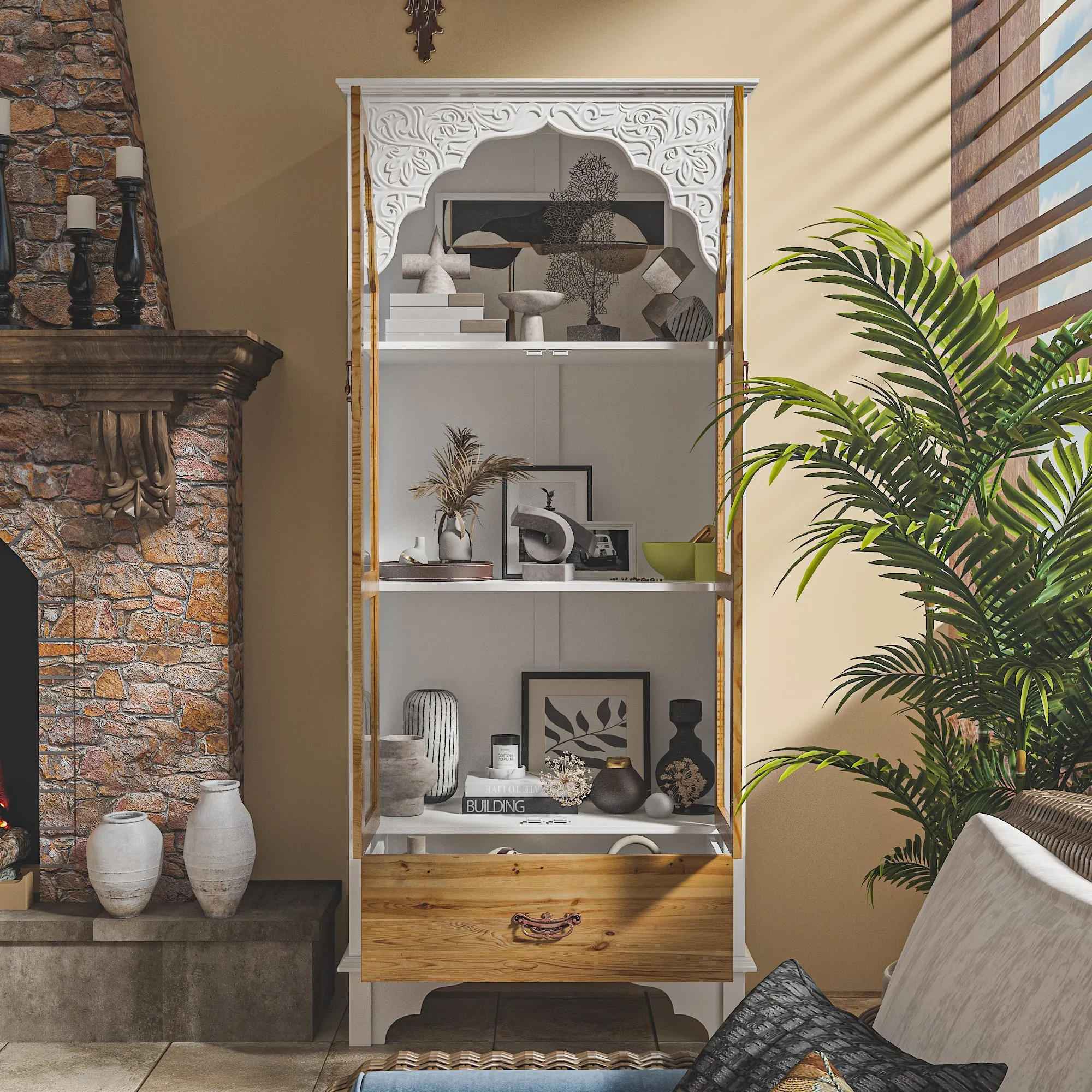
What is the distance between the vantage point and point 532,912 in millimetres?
2562

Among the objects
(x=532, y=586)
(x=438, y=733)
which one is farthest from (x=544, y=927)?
(x=532, y=586)

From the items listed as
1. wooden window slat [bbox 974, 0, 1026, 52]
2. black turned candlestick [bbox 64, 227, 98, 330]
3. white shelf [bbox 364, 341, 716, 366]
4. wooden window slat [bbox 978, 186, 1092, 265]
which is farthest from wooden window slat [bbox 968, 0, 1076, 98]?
black turned candlestick [bbox 64, 227, 98, 330]

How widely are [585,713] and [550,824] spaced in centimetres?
42

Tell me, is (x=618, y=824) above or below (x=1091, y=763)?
below

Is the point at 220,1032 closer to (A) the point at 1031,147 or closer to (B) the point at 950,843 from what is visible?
(B) the point at 950,843

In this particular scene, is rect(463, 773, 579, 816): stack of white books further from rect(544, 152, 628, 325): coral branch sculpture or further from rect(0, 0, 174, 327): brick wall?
rect(0, 0, 174, 327): brick wall

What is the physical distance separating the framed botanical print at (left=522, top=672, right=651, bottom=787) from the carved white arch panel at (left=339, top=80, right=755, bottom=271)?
121 centimetres

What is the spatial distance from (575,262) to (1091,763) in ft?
5.86

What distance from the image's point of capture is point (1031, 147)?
2.79 metres

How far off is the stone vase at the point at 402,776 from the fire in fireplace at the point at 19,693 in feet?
3.58

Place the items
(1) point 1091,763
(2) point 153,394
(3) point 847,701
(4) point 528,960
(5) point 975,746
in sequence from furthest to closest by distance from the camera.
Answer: (3) point 847,701 < (2) point 153,394 < (4) point 528,960 < (5) point 975,746 < (1) point 1091,763

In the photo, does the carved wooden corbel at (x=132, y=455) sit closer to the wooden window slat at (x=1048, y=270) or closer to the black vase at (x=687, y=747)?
the black vase at (x=687, y=747)

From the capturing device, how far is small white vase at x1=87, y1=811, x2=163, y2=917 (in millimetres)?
2635

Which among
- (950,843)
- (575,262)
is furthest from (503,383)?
(950,843)
